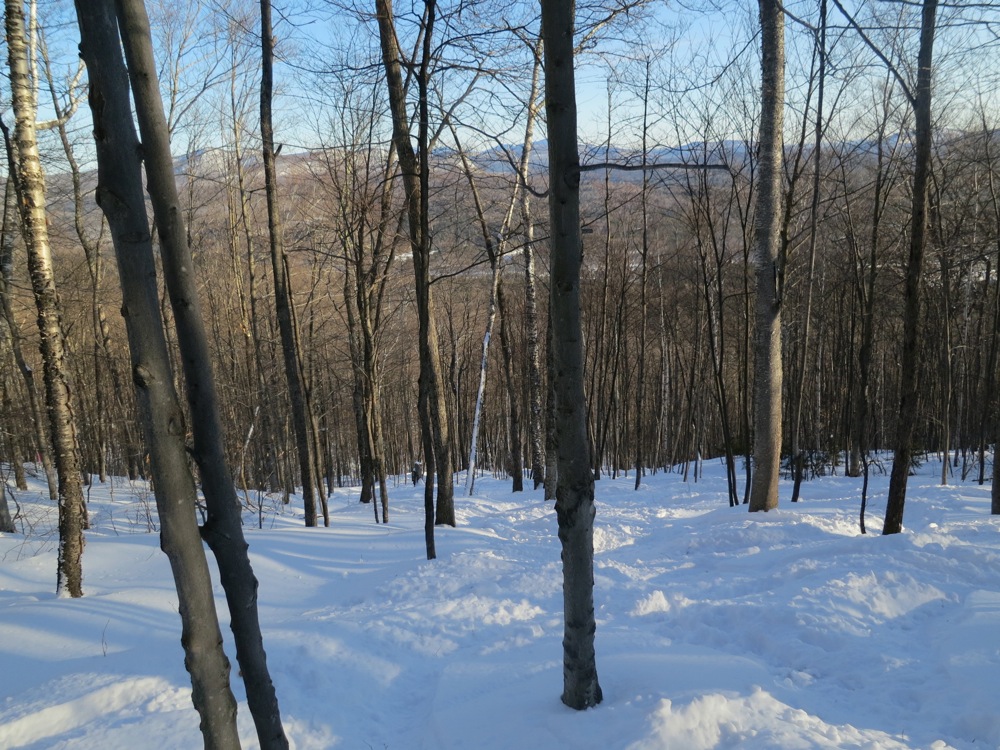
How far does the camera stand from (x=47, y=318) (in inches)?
244

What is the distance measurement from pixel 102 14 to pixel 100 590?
21.0 feet

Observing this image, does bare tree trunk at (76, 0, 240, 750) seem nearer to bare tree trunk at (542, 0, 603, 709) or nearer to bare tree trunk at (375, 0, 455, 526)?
bare tree trunk at (542, 0, 603, 709)

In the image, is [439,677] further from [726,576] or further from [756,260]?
[756,260]

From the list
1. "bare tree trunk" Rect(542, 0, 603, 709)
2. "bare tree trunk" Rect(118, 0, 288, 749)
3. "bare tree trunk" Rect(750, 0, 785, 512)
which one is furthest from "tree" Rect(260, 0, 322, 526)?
"bare tree trunk" Rect(118, 0, 288, 749)

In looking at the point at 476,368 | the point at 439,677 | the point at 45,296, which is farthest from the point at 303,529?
the point at 476,368

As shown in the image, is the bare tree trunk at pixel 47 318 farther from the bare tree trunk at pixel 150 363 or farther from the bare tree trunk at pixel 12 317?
the bare tree trunk at pixel 150 363

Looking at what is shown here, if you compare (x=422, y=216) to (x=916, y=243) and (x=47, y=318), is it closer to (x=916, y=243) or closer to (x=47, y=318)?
(x=47, y=318)

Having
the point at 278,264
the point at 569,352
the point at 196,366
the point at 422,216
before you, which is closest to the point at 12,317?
the point at 278,264

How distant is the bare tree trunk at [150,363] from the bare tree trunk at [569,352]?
63.5 inches

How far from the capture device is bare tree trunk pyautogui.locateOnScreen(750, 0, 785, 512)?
26.0ft

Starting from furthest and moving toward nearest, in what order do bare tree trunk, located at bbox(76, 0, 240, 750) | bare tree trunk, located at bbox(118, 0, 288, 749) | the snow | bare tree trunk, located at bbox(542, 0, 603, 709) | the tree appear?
the tree → the snow → bare tree trunk, located at bbox(542, 0, 603, 709) → bare tree trunk, located at bbox(118, 0, 288, 749) → bare tree trunk, located at bbox(76, 0, 240, 750)

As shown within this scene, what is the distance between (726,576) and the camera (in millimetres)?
6121

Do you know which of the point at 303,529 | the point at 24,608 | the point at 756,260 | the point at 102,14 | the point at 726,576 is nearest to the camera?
the point at 102,14

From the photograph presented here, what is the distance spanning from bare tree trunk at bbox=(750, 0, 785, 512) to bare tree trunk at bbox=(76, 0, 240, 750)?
7.77 metres
